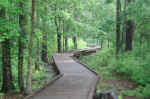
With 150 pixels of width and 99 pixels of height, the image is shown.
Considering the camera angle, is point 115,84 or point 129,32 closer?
point 115,84

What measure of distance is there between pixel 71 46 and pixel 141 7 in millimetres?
23159

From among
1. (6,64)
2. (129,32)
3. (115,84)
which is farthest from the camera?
(129,32)

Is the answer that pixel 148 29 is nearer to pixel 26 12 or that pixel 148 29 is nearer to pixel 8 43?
pixel 26 12

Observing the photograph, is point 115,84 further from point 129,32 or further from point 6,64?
point 129,32

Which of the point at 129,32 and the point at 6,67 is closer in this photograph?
the point at 6,67

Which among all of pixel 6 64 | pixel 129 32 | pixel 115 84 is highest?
pixel 129 32

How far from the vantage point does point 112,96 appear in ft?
18.9

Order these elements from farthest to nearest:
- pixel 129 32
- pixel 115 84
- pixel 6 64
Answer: pixel 129 32, pixel 115 84, pixel 6 64

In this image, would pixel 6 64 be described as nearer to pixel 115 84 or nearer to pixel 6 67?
pixel 6 67

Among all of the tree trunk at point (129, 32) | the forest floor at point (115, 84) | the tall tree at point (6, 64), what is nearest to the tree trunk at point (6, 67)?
the tall tree at point (6, 64)

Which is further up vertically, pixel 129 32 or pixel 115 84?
pixel 129 32

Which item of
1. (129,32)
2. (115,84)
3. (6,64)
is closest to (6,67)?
(6,64)

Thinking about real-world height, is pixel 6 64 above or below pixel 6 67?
above

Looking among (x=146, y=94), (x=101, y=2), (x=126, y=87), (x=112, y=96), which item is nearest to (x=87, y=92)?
(x=112, y=96)
